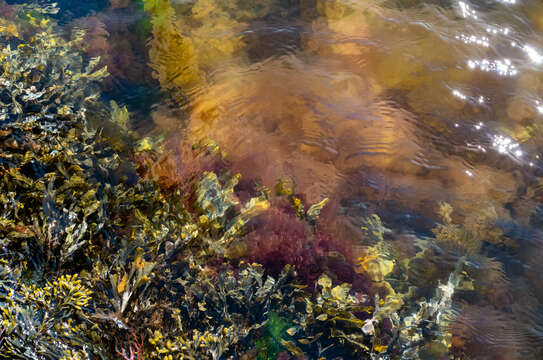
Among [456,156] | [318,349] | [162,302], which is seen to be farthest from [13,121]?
[456,156]

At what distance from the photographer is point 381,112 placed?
264 cm

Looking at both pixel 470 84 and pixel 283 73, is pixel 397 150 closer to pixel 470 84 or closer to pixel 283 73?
pixel 470 84

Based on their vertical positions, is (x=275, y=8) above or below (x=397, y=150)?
above

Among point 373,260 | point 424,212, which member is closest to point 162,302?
point 373,260

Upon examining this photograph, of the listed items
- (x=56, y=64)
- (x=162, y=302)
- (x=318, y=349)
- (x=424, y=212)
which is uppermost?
(x=56, y=64)

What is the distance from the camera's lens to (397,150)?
97.3 inches

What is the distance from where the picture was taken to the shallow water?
2098 mm

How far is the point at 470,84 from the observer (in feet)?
9.16

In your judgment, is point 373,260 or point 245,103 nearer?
point 373,260

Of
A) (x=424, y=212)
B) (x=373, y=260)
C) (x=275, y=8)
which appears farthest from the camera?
(x=275, y=8)

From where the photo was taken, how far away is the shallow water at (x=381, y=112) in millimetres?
2098

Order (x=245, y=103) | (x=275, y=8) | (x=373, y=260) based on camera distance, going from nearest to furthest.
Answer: (x=373, y=260)
(x=245, y=103)
(x=275, y=8)

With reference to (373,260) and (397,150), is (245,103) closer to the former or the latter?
(397,150)

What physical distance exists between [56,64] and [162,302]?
7.17 ft
